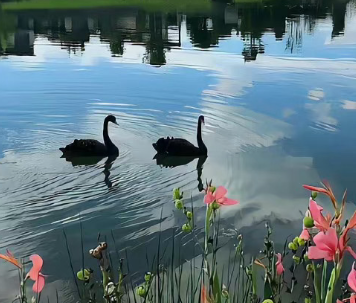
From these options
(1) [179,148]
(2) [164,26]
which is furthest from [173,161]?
(2) [164,26]

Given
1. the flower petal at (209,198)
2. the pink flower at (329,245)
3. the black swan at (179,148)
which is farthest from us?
the black swan at (179,148)

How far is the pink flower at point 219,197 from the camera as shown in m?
1.53

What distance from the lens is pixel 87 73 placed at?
12508mm

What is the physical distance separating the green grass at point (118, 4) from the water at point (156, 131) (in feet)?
43.9

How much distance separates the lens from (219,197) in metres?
1.55

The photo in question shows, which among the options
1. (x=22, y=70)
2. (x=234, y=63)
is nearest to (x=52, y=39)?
(x=22, y=70)

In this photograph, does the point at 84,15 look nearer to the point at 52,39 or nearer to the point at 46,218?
the point at 52,39

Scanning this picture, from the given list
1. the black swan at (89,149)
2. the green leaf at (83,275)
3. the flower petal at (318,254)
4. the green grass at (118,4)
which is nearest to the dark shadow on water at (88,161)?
the black swan at (89,149)

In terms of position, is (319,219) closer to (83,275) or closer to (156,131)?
(83,275)

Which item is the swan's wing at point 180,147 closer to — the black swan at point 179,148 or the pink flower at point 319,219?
the black swan at point 179,148

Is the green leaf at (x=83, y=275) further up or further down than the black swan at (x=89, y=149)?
further up

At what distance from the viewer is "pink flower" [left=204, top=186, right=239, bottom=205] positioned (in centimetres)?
153

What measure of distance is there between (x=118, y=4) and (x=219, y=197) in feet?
107

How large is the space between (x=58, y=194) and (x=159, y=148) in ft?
5.56
